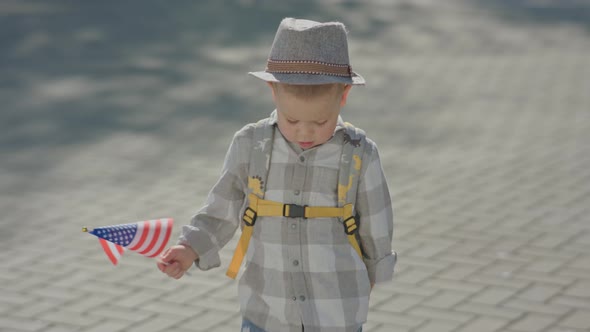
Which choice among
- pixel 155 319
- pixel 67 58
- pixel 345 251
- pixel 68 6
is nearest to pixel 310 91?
pixel 345 251

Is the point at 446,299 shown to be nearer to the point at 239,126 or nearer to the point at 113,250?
the point at 113,250

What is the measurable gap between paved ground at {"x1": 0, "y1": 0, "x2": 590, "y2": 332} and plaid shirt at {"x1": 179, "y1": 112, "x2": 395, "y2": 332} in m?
1.66

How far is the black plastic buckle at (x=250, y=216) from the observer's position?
3361 millimetres

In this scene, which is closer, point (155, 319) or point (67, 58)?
point (155, 319)

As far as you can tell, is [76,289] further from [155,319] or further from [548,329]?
[548,329]

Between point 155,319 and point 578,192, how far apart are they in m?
3.57

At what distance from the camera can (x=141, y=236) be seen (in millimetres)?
3363

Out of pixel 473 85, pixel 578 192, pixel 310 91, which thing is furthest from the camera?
pixel 473 85

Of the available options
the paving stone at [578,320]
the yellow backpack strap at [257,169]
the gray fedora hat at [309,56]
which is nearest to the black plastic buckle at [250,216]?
the yellow backpack strap at [257,169]

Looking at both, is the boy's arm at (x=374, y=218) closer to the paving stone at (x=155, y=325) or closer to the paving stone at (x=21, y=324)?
the paving stone at (x=155, y=325)

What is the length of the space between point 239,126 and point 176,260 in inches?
239

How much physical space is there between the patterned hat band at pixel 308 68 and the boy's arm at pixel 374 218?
0.32 m

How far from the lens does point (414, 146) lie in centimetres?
858

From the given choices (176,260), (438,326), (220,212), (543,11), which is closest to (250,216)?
(220,212)
